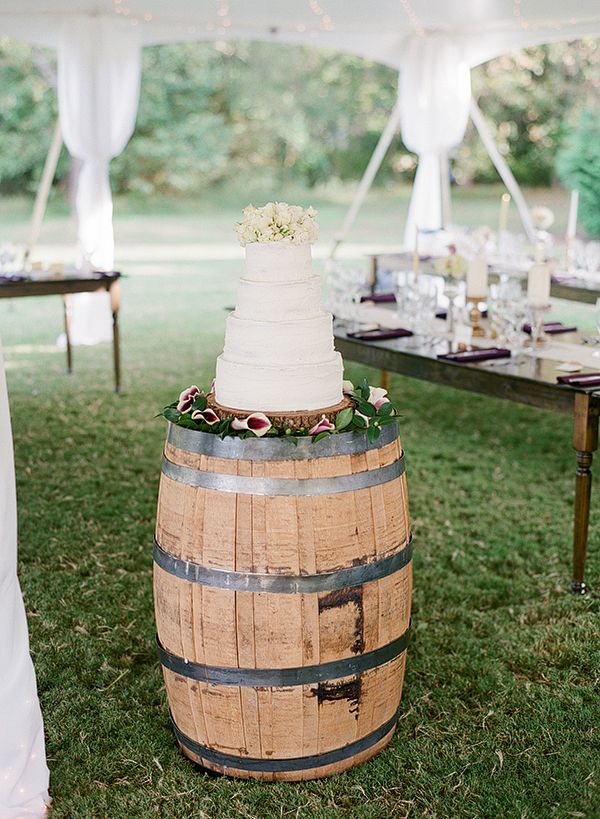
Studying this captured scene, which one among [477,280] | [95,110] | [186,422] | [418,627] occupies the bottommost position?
[418,627]

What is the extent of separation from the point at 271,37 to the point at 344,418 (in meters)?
7.20

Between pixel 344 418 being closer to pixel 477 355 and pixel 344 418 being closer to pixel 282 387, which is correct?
pixel 282 387

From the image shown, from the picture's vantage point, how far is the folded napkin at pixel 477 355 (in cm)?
431

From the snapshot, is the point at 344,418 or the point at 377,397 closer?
the point at 344,418

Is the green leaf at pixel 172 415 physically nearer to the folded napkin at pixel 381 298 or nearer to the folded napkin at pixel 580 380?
the folded napkin at pixel 580 380

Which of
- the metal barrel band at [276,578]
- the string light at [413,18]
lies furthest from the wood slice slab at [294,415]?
the string light at [413,18]

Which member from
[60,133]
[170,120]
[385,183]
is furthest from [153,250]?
[60,133]

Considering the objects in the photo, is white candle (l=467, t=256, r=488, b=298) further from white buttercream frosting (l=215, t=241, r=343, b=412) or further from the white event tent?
the white event tent

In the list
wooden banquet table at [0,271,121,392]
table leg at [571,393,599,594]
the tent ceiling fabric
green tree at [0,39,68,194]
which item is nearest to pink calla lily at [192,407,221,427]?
table leg at [571,393,599,594]

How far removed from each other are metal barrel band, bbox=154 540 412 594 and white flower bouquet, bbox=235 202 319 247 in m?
0.86

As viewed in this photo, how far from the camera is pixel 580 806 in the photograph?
260 cm

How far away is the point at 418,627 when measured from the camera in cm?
360

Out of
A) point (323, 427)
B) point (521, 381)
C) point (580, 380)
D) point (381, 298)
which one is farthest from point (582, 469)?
point (381, 298)

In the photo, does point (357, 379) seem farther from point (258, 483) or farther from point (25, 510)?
point (258, 483)
